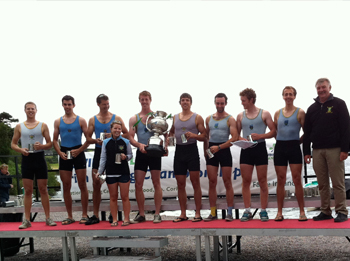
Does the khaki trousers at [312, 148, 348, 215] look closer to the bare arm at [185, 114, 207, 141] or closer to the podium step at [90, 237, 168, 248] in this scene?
the bare arm at [185, 114, 207, 141]

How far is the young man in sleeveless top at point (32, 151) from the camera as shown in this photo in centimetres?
623

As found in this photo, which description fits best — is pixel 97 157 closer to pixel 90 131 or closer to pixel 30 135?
pixel 90 131

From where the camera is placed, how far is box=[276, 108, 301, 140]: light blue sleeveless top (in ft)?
18.1

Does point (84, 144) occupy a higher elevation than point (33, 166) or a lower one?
higher

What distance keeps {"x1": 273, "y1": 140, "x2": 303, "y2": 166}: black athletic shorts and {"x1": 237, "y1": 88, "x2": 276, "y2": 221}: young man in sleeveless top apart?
→ 21cm

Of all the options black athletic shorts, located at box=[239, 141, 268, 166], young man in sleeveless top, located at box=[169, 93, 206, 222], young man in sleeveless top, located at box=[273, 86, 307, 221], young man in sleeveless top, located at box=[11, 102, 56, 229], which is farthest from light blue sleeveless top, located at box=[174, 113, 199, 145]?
young man in sleeveless top, located at box=[11, 102, 56, 229]

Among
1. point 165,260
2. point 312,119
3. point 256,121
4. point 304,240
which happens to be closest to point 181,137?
point 256,121

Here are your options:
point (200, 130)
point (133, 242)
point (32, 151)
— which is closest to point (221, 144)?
point (200, 130)

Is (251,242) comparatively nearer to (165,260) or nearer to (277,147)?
(165,260)

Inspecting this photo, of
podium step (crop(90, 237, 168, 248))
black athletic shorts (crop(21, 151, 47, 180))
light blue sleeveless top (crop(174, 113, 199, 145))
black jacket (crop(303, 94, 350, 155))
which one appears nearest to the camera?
black jacket (crop(303, 94, 350, 155))

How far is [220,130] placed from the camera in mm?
5887

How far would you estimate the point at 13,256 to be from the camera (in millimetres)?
7805

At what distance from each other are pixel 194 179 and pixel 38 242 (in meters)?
5.37

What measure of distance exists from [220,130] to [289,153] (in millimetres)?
997
